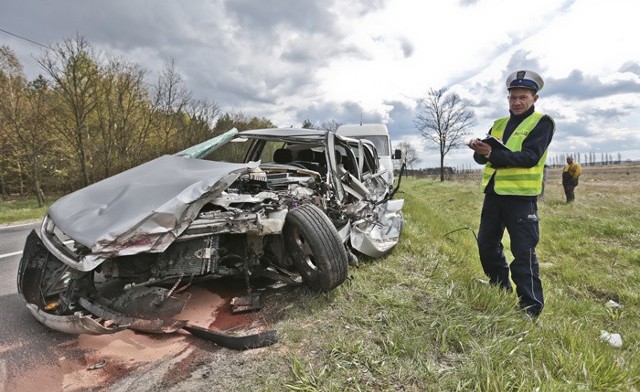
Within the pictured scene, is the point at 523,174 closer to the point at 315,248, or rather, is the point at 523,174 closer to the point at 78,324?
the point at 315,248

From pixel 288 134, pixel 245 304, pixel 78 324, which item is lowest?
pixel 245 304

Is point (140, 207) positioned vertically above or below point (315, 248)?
above

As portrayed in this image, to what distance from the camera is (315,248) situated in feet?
9.02

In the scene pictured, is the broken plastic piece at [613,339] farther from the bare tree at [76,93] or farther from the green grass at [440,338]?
the bare tree at [76,93]

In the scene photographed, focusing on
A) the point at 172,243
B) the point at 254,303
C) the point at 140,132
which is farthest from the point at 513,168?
the point at 140,132

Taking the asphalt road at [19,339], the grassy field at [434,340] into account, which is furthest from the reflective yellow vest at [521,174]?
the asphalt road at [19,339]

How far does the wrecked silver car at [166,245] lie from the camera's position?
2.26 meters

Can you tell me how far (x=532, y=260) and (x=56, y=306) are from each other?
11.8 feet

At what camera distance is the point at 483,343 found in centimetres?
220

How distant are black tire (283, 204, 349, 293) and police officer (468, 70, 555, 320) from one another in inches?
54.7

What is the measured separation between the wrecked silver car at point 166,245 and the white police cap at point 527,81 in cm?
191

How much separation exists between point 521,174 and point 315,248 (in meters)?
1.74

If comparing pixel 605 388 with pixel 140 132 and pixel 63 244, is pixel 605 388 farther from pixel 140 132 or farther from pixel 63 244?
pixel 140 132

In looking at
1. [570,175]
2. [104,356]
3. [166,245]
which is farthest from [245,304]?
[570,175]
